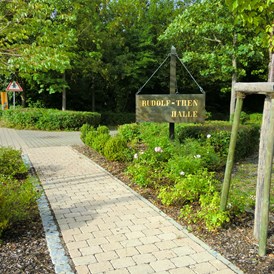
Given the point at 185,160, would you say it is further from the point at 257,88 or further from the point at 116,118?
the point at 116,118

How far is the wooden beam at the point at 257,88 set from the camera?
A: 331 centimetres

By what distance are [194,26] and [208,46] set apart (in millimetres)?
3359

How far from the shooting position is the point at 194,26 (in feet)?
49.2

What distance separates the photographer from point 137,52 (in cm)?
2134

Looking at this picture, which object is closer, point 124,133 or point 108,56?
point 124,133

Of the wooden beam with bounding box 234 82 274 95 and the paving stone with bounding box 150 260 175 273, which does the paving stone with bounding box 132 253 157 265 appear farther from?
the wooden beam with bounding box 234 82 274 95

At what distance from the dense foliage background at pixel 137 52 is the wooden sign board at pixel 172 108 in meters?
5.65

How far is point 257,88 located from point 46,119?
48.7 feet

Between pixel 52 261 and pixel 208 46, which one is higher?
pixel 208 46

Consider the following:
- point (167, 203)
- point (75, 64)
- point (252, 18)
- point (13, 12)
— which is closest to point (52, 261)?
point (167, 203)

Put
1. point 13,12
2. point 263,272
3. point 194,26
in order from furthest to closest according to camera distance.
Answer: point 194,26 → point 13,12 → point 263,272

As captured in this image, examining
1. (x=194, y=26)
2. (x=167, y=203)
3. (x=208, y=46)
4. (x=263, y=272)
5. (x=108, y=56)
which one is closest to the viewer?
(x=263, y=272)

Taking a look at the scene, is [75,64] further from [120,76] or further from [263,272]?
[263,272]

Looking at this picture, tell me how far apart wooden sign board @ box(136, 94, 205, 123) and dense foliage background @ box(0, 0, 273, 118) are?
18.5 ft
